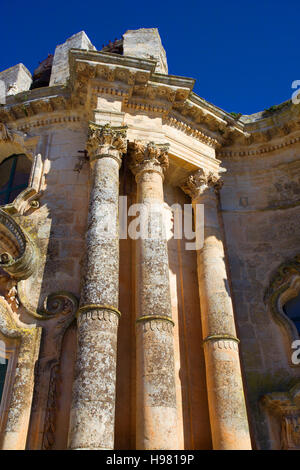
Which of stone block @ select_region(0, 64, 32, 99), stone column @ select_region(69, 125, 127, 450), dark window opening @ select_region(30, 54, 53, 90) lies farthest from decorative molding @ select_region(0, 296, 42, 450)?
dark window opening @ select_region(30, 54, 53, 90)

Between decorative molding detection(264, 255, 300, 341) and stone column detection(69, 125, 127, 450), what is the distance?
168 inches

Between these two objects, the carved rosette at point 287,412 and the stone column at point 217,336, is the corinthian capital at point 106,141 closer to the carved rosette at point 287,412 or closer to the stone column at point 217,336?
the stone column at point 217,336

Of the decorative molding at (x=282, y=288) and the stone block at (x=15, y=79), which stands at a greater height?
the stone block at (x=15, y=79)

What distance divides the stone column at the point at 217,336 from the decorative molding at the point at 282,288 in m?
1.56

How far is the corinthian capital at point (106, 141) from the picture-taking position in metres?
9.07

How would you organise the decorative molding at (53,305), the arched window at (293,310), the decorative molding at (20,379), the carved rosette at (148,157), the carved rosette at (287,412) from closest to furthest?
1. the decorative molding at (20,379)
2. the decorative molding at (53,305)
3. the carved rosette at (287,412)
4. the carved rosette at (148,157)
5. the arched window at (293,310)

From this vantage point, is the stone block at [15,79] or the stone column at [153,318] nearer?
the stone column at [153,318]

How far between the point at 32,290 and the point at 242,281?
499 cm

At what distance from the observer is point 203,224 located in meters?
9.94

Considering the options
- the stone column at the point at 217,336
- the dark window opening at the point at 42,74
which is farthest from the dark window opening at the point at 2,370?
the dark window opening at the point at 42,74

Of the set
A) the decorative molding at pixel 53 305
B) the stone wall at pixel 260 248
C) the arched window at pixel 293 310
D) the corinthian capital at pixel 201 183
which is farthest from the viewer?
the corinthian capital at pixel 201 183

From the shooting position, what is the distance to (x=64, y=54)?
1375 centimetres

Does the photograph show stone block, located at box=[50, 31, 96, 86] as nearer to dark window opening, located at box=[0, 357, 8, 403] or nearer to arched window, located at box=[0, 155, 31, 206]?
arched window, located at box=[0, 155, 31, 206]
